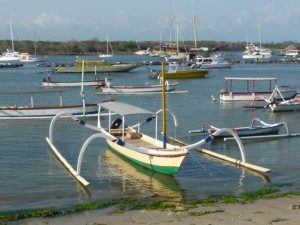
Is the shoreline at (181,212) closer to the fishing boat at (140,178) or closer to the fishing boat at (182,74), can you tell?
the fishing boat at (140,178)

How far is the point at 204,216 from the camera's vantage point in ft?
43.8

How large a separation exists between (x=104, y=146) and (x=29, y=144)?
366 centimetres

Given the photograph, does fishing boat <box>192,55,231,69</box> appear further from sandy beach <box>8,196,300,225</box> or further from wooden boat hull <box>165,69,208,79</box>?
sandy beach <box>8,196,300,225</box>

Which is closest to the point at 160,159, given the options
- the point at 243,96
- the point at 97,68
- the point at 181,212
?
the point at 181,212

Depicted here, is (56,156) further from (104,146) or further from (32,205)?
(32,205)

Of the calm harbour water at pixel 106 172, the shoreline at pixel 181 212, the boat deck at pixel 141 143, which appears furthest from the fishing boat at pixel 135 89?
the shoreline at pixel 181 212

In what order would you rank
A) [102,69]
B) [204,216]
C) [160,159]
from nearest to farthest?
[204,216] → [160,159] → [102,69]

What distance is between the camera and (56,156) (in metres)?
23.4

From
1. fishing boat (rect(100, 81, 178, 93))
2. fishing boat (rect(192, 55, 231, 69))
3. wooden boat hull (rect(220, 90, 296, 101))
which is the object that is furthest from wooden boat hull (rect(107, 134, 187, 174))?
fishing boat (rect(192, 55, 231, 69))

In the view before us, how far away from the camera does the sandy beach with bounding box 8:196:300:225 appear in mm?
12883

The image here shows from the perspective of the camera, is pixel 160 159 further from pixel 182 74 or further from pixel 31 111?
pixel 182 74

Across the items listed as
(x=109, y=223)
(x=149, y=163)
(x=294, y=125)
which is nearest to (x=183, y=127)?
(x=294, y=125)

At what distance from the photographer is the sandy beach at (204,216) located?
42.3 feet

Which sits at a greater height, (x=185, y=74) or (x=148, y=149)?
(x=148, y=149)
